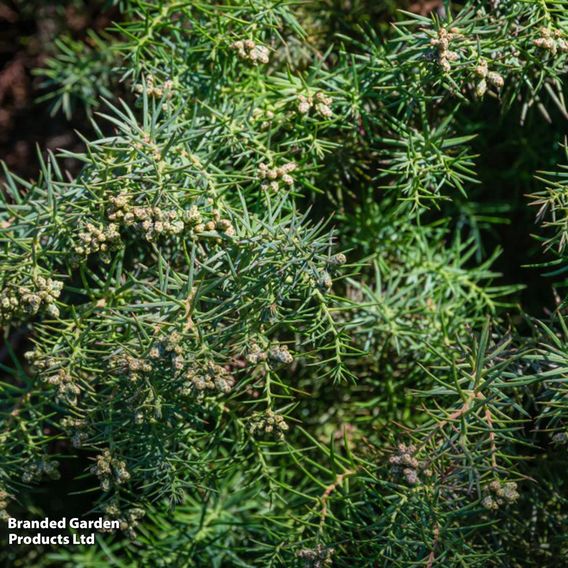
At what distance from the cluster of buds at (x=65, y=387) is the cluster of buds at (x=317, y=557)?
1.10ft

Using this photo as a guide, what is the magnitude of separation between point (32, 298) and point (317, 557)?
18.2 inches

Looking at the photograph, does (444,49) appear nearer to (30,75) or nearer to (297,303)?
(297,303)

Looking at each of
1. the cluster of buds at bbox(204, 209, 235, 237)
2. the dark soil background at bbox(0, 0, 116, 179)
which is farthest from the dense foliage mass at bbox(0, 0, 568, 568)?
the dark soil background at bbox(0, 0, 116, 179)

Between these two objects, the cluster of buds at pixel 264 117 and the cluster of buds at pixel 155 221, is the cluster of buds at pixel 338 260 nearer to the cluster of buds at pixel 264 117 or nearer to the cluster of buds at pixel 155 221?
the cluster of buds at pixel 155 221

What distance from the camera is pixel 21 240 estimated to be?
2.96 feet

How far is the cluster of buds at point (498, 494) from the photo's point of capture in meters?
0.76

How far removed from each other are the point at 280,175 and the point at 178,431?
1.15 feet

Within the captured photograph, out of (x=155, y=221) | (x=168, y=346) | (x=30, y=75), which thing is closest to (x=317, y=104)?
(x=155, y=221)

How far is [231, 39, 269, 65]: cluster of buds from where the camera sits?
0.92 metres

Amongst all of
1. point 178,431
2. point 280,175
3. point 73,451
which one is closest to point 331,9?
point 280,175

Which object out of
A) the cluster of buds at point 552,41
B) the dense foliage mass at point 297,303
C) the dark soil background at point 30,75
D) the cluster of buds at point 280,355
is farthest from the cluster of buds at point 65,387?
the dark soil background at point 30,75

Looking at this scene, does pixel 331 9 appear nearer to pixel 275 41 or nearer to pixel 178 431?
pixel 275 41

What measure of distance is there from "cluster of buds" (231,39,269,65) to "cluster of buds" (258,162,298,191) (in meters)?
0.15

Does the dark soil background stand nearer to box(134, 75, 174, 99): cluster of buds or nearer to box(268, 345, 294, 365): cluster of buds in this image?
box(134, 75, 174, 99): cluster of buds
